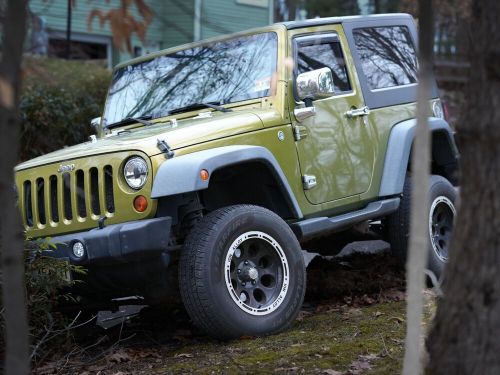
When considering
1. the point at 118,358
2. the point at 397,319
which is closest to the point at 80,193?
the point at 118,358

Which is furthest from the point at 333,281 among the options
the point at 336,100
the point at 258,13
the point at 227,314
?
the point at 258,13

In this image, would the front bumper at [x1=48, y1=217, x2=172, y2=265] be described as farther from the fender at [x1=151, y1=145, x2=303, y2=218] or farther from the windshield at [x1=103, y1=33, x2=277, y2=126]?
the windshield at [x1=103, y1=33, x2=277, y2=126]

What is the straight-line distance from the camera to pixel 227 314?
4910mm

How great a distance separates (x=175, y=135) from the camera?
518cm

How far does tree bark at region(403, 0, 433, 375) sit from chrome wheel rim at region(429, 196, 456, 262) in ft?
11.8

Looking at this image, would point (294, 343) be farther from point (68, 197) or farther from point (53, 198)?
point (53, 198)

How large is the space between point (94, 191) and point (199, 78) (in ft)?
4.97

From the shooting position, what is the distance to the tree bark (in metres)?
2.93

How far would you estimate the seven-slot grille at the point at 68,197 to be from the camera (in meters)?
5.09

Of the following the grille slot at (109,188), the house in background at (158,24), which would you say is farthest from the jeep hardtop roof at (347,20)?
the house in background at (158,24)

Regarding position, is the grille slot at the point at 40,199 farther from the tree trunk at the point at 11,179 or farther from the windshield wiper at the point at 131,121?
the tree trunk at the point at 11,179

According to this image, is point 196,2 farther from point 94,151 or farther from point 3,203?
point 3,203

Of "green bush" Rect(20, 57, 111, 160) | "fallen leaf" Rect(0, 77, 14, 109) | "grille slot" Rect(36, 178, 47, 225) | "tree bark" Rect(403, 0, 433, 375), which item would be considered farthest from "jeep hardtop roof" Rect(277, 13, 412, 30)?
"green bush" Rect(20, 57, 111, 160)

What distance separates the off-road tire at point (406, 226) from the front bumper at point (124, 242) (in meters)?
2.35
